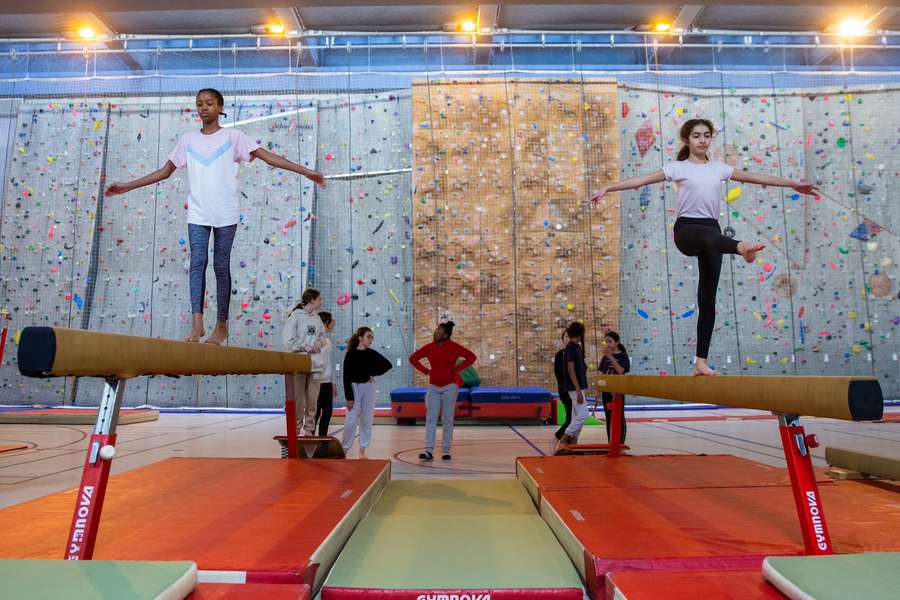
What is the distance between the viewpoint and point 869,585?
1.54 metres

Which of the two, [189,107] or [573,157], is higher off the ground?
[189,107]

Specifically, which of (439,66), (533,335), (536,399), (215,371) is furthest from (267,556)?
(439,66)

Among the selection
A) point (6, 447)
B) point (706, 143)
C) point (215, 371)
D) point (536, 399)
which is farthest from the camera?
point (536, 399)

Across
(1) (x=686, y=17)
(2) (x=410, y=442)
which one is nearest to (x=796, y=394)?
(2) (x=410, y=442)

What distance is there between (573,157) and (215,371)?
8193 mm

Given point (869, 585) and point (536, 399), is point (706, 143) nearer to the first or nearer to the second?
point (869, 585)

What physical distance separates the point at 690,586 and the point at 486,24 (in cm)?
925

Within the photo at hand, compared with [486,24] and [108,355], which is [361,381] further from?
[486,24]

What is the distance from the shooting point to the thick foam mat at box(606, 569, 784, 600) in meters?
1.65

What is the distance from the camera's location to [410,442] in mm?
6660

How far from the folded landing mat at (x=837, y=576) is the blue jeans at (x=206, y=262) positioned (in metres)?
2.70

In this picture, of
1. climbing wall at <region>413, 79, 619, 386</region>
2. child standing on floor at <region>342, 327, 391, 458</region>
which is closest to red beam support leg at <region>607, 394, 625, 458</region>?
child standing on floor at <region>342, 327, 391, 458</region>

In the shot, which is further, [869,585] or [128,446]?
[128,446]

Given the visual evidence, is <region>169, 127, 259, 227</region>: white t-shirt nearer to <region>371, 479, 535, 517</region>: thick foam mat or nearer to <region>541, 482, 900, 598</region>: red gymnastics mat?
<region>371, 479, 535, 517</region>: thick foam mat
